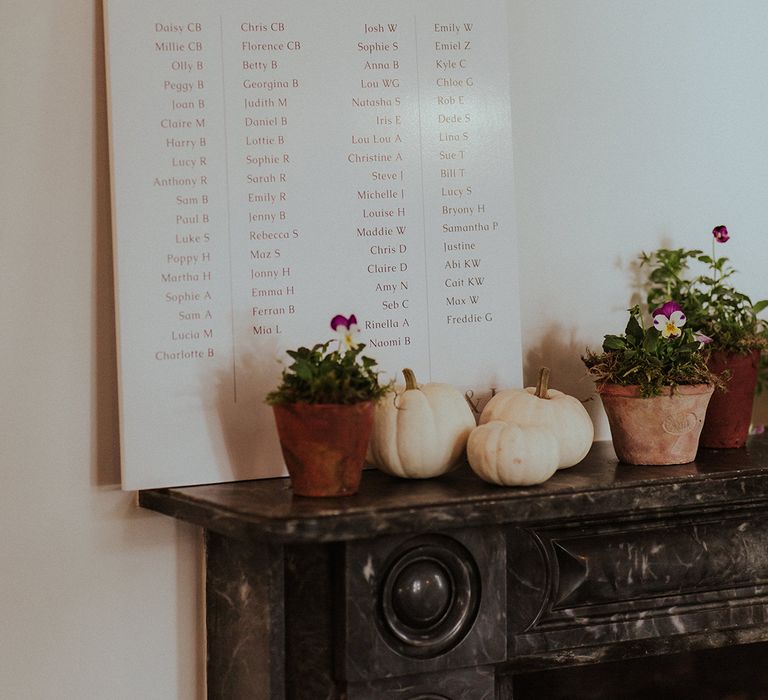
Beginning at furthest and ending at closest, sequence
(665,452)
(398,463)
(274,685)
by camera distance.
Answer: (665,452) < (398,463) < (274,685)

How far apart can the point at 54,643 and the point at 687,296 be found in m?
1.34

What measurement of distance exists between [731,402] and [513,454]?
0.60 m

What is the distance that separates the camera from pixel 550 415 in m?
1.70

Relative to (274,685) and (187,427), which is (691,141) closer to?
(187,427)

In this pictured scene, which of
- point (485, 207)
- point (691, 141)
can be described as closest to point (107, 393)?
point (485, 207)

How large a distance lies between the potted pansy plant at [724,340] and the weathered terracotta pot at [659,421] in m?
0.16

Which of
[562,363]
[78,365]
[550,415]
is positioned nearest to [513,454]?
[550,415]

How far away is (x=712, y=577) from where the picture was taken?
178 centimetres

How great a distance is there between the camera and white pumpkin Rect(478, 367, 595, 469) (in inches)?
66.7

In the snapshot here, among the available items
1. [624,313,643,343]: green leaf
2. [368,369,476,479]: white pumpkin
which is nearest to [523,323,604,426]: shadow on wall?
[624,313,643,343]: green leaf

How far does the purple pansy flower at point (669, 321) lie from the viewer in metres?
1.80

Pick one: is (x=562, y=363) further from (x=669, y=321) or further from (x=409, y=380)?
(x=409, y=380)

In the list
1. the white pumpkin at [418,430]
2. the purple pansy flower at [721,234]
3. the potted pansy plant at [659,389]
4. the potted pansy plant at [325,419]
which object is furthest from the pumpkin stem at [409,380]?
the purple pansy flower at [721,234]

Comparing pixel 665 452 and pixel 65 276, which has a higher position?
pixel 65 276
